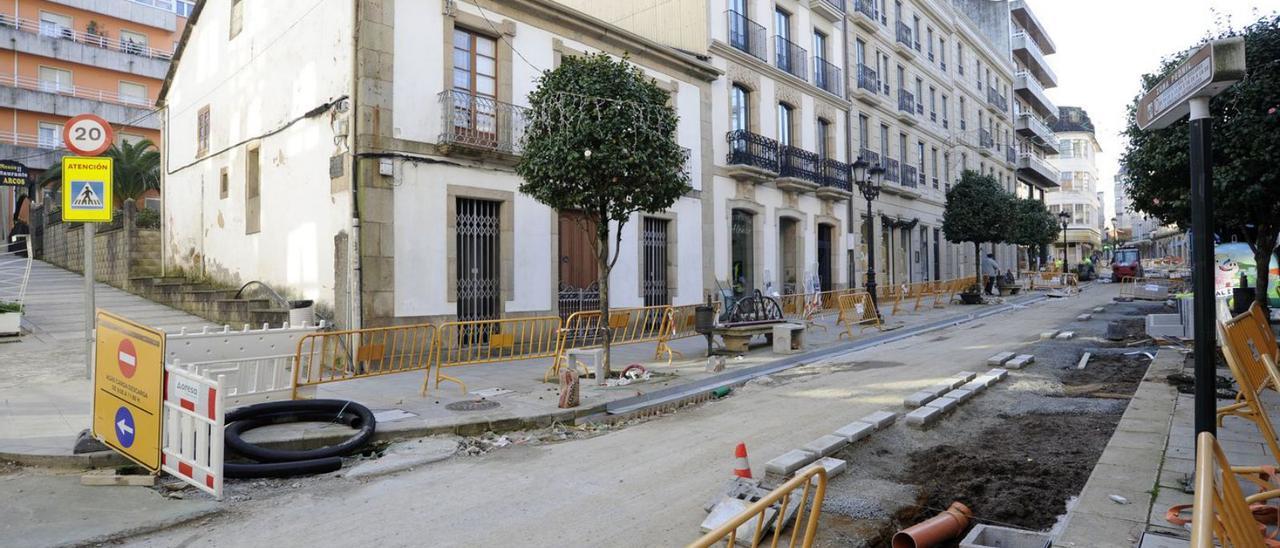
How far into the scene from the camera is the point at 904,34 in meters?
28.0

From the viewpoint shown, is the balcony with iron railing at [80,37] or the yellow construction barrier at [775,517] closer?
the yellow construction barrier at [775,517]

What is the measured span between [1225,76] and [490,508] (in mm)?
4623

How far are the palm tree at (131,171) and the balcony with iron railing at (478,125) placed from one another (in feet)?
67.5

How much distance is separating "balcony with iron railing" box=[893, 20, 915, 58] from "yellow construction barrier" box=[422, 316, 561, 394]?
20.8 metres

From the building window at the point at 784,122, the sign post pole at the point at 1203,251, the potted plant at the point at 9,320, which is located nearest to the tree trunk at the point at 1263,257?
the sign post pole at the point at 1203,251

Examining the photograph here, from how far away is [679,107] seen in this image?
16.8m

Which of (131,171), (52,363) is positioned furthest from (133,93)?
(52,363)

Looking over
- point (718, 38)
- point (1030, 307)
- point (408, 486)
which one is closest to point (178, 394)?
point (408, 486)

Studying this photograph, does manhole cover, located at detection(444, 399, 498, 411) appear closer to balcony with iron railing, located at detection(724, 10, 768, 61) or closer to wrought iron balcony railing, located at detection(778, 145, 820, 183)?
balcony with iron railing, located at detection(724, 10, 768, 61)

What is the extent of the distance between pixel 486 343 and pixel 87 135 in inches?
246

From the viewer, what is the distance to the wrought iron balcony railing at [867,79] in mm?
24781

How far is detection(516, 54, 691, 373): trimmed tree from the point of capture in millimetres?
9031

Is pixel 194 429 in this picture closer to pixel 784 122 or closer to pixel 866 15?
pixel 784 122

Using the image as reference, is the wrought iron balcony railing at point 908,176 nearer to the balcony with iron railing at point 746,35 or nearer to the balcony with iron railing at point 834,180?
the balcony with iron railing at point 834,180
